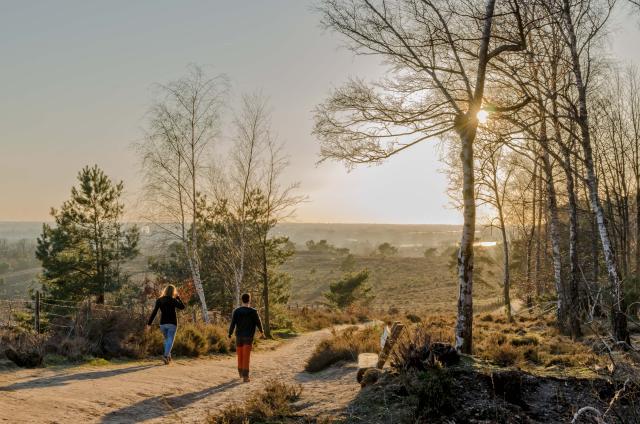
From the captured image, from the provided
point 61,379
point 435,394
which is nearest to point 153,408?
point 61,379

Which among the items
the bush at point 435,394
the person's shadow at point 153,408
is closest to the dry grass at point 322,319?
the person's shadow at point 153,408

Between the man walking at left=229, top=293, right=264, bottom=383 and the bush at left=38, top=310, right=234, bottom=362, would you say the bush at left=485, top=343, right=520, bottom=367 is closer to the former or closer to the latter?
the man walking at left=229, top=293, right=264, bottom=383

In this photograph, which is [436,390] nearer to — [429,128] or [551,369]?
[551,369]

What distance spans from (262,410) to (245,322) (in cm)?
356

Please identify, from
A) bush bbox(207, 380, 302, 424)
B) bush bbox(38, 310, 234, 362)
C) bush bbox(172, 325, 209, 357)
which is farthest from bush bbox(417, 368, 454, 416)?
bush bbox(172, 325, 209, 357)

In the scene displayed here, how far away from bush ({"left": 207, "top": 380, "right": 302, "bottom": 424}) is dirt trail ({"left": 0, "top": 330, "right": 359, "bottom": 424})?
33 centimetres

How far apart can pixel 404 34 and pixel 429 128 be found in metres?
1.99

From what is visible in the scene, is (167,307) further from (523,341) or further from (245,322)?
(523,341)

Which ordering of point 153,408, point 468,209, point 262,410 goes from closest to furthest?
1. point 262,410
2. point 153,408
3. point 468,209

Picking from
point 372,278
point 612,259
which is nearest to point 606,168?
point 612,259

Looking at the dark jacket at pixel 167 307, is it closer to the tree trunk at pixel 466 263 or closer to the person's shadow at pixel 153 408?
the person's shadow at pixel 153 408

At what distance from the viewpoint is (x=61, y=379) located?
8.67 m

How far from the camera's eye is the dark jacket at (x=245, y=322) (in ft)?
33.2

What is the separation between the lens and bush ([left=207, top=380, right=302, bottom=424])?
638 cm
